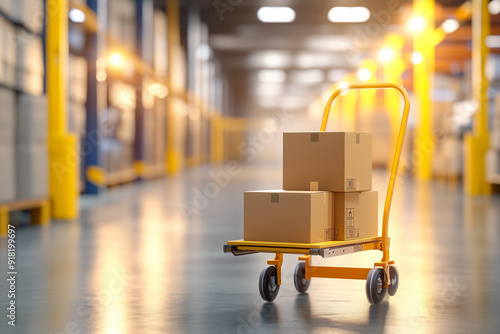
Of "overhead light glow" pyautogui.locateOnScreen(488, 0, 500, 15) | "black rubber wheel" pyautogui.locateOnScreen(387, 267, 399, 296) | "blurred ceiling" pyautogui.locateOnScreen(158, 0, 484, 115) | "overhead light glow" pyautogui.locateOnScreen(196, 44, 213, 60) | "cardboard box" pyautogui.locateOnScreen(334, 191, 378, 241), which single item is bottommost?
"black rubber wheel" pyautogui.locateOnScreen(387, 267, 399, 296)

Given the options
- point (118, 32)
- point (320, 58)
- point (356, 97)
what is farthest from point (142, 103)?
point (320, 58)

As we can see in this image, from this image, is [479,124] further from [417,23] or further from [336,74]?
[336,74]

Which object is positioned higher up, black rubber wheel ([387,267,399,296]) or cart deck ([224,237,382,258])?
cart deck ([224,237,382,258])

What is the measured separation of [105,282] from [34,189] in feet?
11.8

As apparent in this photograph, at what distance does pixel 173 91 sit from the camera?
76.0 ft

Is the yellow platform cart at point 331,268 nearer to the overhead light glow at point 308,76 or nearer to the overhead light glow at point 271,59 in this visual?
the overhead light glow at point 271,59

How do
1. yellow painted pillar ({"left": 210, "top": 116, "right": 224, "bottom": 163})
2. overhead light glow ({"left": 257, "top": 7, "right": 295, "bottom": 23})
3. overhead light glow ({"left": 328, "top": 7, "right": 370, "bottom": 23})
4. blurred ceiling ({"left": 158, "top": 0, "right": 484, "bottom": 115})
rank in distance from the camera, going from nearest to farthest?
blurred ceiling ({"left": 158, "top": 0, "right": 484, "bottom": 115}) → overhead light glow ({"left": 328, "top": 7, "right": 370, "bottom": 23}) → overhead light glow ({"left": 257, "top": 7, "right": 295, "bottom": 23}) → yellow painted pillar ({"left": 210, "top": 116, "right": 224, "bottom": 163})

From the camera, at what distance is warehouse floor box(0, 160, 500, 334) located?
3.31 meters

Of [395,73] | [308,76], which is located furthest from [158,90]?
[308,76]

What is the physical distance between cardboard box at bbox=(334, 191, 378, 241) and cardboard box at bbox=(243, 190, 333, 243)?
0.14 ft

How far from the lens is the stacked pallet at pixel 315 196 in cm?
369

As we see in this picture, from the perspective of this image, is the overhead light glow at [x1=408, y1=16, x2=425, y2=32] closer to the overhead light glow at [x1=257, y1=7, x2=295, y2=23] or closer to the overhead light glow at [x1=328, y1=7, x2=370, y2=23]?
the overhead light glow at [x1=328, y1=7, x2=370, y2=23]

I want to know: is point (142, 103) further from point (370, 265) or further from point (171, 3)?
point (370, 265)

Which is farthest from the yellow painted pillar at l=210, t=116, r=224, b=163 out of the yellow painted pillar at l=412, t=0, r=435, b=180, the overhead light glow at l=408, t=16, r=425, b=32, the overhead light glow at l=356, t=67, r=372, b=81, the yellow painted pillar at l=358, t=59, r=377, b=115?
the overhead light glow at l=408, t=16, r=425, b=32
